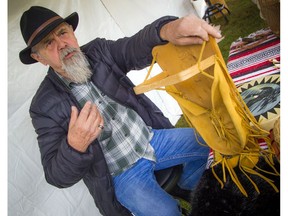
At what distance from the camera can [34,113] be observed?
50.8 inches

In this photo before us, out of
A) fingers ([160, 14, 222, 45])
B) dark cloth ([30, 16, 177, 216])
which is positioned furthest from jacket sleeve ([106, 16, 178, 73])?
fingers ([160, 14, 222, 45])

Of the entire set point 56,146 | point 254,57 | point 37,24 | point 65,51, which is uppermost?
point 37,24

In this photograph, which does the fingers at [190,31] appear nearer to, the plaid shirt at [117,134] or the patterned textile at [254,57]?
the plaid shirt at [117,134]

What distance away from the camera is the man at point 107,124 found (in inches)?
46.9

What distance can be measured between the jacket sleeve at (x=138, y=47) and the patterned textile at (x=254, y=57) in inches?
25.3

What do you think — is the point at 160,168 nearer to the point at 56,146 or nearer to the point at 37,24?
the point at 56,146

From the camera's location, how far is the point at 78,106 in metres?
1.32

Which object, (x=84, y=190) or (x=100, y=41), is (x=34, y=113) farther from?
(x=84, y=190)

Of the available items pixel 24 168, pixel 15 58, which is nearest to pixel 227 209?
pixel 24 168

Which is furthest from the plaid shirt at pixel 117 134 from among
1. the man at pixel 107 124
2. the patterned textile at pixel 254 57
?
the patterned textile at pixel 254 57

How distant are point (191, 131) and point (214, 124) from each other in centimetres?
50

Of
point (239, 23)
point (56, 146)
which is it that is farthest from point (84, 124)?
point (239, 23)

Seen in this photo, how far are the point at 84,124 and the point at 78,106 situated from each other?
13.4 inches

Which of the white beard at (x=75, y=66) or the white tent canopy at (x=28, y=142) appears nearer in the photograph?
the white beard at (x=75, y=66)
